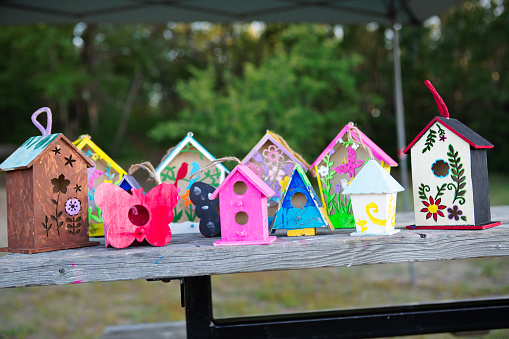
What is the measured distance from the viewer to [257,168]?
1527 millimetres

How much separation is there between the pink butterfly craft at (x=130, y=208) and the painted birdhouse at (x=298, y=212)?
1.03 ft

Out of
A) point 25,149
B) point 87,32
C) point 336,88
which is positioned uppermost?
point 87,32

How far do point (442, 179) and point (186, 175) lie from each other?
0.76 metres

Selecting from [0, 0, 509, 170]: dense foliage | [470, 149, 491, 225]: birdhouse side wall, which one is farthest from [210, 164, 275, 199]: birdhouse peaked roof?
[0, 0, 509, 170]: dense foliage

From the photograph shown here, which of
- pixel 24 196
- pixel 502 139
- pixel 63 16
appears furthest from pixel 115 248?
pixel 502 139

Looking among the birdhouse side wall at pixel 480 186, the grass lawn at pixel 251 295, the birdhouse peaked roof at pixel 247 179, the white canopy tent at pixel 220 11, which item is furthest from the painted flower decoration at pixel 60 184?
the grass lawn at pixel 251 295

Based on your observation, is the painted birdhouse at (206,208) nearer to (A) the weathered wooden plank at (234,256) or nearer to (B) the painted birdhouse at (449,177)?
(A) the weathered wooden plank at (234,256)

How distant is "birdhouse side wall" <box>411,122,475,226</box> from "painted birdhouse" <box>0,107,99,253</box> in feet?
3.02

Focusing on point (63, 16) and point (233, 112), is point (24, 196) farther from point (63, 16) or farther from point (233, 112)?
point (233, 112)

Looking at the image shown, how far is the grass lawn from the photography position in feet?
→ 13.0

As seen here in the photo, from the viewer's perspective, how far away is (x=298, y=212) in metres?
1.34

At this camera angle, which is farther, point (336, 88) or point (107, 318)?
point (336, 88)

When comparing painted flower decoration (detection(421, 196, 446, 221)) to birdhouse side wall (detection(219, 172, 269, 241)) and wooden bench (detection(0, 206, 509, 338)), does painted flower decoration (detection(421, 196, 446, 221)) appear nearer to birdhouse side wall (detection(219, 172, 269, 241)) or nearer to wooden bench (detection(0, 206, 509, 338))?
wooden bench (detection(0, 206, 509, 338))

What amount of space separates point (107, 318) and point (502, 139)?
11437mm
